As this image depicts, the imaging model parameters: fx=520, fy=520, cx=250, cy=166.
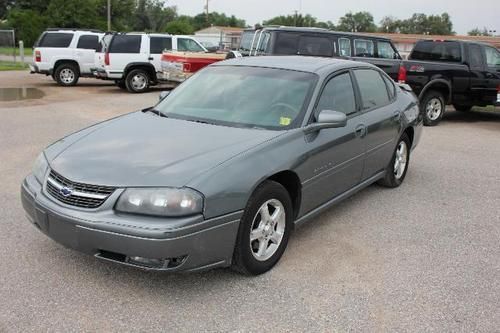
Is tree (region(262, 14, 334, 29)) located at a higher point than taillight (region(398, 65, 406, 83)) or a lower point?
higher

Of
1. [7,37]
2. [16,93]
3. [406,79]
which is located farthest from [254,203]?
[7,37]

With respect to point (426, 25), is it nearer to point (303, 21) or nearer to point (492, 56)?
point (303, 21)

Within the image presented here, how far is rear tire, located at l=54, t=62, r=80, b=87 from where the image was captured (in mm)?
17781

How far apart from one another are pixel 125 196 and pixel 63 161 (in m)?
0.77

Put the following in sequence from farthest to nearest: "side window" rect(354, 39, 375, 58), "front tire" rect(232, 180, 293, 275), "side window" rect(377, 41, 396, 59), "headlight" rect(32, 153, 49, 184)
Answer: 1. "side window" rect(377, 41, 396, 59)
2. "side window" rect(354, 39, 375, 58)
3. "headlight" rect(32, 153, 49, 184)
4. "front tire" rect(232, 180, 293, 275)

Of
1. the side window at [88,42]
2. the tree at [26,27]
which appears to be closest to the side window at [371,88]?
the side window at [88,42]

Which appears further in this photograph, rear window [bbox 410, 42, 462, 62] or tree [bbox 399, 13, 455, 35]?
tree [bbox 399, 13, 455, 35]

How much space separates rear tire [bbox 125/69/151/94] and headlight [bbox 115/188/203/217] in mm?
13983

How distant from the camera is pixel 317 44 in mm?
11641

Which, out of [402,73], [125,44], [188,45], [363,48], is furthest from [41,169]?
[188,45]

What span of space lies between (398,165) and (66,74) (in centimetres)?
1449

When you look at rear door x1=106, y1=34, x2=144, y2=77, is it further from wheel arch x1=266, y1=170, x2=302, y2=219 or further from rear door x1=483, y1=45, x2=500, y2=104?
wheel arch x1=266, y1=170, x2=302, y2=219

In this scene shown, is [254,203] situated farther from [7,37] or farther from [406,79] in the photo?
[7,37]

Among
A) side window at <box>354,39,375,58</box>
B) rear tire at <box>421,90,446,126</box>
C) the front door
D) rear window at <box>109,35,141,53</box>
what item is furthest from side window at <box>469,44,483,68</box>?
rear window at <box>109,35,141,53</box>
